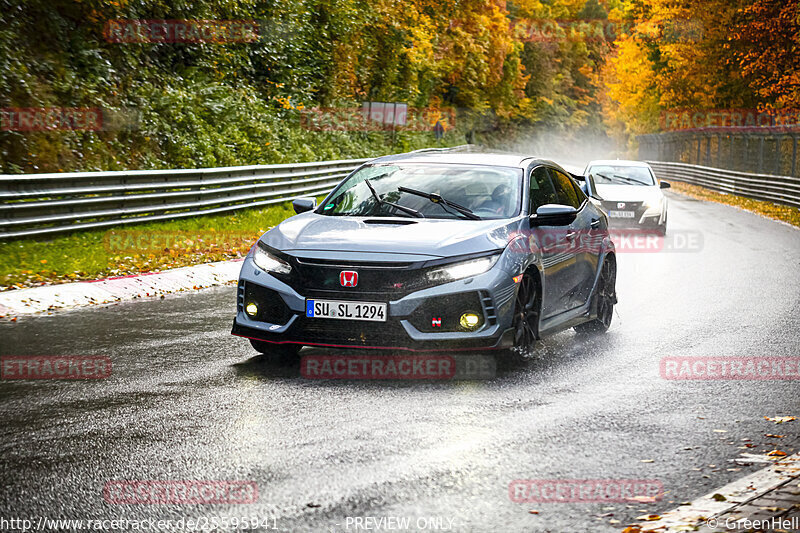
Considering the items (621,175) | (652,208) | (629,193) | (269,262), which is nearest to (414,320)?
(269,262)

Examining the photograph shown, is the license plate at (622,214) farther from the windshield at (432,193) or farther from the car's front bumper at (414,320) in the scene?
the car's front bumper at (414,320)

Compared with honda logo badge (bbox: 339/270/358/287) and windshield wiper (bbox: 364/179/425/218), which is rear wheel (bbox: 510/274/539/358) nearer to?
windshield wiper (bbox: 364/179/425/218)

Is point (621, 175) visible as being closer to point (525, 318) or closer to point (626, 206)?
point (626, 206)

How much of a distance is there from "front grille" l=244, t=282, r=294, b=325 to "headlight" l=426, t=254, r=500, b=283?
1.10 meters

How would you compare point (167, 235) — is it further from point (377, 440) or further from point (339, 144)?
point (339, 144)

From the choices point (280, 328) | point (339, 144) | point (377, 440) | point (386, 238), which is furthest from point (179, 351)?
point (339, 144)

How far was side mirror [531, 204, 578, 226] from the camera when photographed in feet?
27.7

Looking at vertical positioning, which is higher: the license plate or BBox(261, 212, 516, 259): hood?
BBox(261, 212, 516, 259): hood

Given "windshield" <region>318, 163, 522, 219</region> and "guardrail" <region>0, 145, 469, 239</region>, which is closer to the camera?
"windshield" <region>318, 163, 522, 219</region>

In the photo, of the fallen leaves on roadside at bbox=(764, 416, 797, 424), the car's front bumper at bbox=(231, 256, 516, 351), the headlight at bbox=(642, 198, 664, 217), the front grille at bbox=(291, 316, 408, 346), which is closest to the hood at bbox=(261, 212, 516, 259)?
the car's front bumper at bbox=(231, 256, 516, 351)

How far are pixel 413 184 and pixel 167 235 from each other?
8.81 meters

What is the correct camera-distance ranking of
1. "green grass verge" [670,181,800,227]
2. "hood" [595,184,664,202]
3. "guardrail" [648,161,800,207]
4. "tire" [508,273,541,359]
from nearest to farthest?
"tire" [508,273,541,359], "hood" [595,184,664,202], "green grass verge" [670,181,800,227], "guardrail" [648,161,800,207]

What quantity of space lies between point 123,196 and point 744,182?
28503 mm

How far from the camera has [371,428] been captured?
602 centimetres
